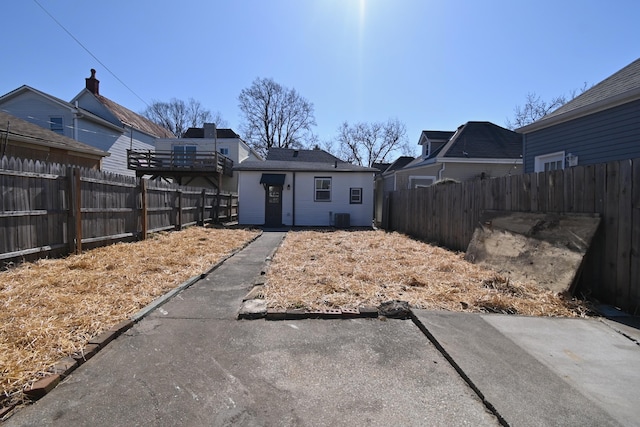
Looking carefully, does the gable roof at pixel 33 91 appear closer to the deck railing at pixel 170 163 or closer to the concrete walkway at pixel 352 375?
the deck railing at pixel 170 163

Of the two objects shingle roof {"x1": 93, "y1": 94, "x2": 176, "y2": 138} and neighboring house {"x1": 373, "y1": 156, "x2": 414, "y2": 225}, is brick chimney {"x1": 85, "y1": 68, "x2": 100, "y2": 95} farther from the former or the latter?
neighboring house {"x1": 373, "y1": 156, "x2": 414, "y2": 225}

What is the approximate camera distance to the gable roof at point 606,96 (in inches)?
304

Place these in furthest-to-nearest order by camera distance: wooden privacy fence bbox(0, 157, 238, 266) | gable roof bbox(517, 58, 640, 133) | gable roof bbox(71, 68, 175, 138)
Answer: gable roof bbox(71, 68, 175, 138) → gable roof bbox(517, 58, 640, 133) → wooden privacy fence bbox(0, 157, 238, 266)

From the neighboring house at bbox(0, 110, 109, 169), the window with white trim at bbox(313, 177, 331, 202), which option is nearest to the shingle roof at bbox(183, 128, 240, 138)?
the neighboring house at bbox(0, 110, 109, 169)

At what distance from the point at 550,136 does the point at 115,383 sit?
11.9 meters

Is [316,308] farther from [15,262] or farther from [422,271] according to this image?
[15,262]

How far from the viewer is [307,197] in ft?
58.6

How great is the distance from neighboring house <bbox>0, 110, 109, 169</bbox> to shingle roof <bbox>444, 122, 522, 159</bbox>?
16.1m

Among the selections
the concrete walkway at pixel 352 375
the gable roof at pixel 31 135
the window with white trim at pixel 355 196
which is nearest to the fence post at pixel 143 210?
the gable roof at pixel 31 135

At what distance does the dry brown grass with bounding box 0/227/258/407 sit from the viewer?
278 centimetres

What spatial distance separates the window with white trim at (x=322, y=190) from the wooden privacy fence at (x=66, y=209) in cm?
857

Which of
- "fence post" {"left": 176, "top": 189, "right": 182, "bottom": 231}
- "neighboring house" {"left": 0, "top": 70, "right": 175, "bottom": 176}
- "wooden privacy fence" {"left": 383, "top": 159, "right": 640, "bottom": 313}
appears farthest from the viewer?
"neighboring house" {"left": 0, "top": 70, "right": 175, "bottom": 176}

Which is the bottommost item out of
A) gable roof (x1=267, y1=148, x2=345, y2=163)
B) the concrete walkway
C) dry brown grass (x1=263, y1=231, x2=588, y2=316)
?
the concrete walkway

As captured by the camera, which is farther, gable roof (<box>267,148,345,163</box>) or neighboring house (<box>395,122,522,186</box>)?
gable roof (<box>267,148,345,163</box>)
